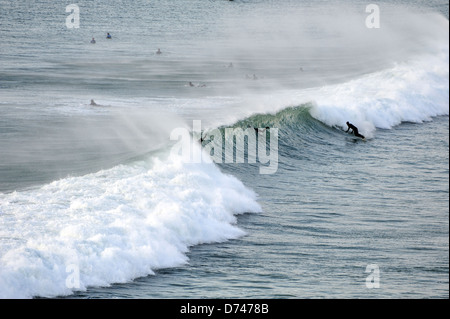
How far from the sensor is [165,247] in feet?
44.0

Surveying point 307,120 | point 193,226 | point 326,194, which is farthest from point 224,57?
point 193,226

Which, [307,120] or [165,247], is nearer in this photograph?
[165,247]

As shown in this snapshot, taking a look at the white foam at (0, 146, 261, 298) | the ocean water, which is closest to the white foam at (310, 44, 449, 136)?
the ocean water

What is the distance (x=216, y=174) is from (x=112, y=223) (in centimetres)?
489

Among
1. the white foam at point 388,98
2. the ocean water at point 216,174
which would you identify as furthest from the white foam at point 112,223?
the white foam at point 388,98

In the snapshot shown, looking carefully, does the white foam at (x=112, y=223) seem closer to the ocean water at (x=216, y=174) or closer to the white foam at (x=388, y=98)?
the ocean water at (x=216, y=174)

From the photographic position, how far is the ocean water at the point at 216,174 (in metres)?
12.4

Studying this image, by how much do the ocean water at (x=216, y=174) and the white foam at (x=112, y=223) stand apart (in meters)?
0.03

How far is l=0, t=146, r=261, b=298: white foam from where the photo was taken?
11.7m

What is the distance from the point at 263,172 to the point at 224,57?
25.2 meters

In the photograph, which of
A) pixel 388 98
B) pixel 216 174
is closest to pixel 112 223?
pixel 216 174
